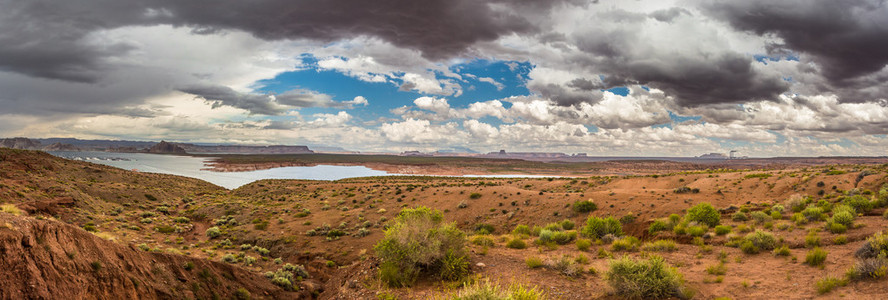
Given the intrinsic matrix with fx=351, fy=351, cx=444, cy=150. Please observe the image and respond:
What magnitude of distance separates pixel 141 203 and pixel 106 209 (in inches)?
349

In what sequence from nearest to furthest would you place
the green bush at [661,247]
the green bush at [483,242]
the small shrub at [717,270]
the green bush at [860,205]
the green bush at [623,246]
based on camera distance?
the small shrub at [717,270]
the green bush at [661,247]
the green bush at [623,246]
the green bush at [860,205]
the green bush at [483,242]

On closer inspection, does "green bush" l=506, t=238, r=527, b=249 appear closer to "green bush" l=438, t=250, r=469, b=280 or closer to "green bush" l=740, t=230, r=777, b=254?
"green bush" l=438, t=250, r=469, b=280

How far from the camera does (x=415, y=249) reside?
39.3ft

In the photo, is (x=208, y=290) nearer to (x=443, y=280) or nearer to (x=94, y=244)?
(x=94, y=244)

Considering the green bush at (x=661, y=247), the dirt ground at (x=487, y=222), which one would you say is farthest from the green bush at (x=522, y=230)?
the green bush at (x=661, y=247)

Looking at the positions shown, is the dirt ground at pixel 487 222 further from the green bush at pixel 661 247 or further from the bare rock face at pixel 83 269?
the bare rock face at pixel 83 269

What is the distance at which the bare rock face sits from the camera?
8.20 metres

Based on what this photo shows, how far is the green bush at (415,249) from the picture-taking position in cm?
1174

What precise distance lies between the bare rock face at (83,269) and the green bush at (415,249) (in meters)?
6.46

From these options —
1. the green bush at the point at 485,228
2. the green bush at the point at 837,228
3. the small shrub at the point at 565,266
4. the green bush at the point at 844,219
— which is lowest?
the green bush at the point at 485,228

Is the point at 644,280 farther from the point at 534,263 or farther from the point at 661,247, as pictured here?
the point at 661,247

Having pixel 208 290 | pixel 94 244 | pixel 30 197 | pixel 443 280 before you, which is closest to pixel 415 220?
pixel 443 280

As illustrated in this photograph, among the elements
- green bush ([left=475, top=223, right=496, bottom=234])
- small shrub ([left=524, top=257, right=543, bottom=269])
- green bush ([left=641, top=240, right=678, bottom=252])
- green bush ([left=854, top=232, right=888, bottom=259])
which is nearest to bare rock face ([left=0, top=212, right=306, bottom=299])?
small shrub ([left=524, top=257, right=543, bottom=269])

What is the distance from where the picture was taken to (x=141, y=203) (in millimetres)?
37219
